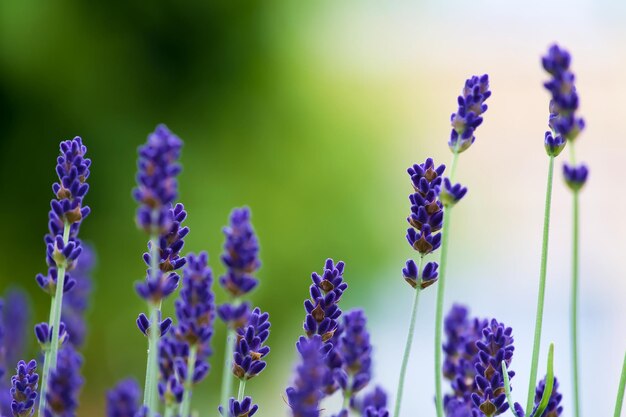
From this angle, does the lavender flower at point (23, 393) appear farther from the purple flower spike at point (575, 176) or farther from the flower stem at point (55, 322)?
the purple flower spike at point (575, 176)

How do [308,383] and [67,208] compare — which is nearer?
[308,383]

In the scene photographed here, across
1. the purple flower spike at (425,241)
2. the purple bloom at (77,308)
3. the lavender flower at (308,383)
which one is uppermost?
the purple bloom at (77,308)

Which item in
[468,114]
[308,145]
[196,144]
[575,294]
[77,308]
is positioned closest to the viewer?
[575,294]

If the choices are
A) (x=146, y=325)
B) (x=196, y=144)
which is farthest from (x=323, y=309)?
(x=196, y=144)

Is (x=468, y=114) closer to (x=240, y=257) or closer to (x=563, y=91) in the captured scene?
(x=563, y=91)

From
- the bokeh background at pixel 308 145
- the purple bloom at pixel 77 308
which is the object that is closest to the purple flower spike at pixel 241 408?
the purple bloom at pixel 77 308

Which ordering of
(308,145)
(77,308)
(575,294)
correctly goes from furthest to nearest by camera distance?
(308,145)
(77,308)
(575,294)

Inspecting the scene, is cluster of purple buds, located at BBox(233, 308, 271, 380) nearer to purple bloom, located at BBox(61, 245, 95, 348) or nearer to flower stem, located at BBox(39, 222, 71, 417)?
flower stem, located at BBox(39, 222, 71, 417)
